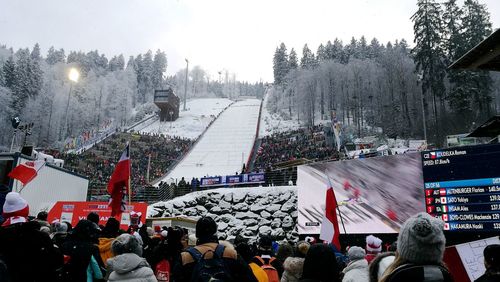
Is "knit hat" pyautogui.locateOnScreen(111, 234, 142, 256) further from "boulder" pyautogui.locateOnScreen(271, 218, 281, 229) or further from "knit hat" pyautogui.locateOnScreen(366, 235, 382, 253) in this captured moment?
"boulder" pyautogui.locateOnScreen(271, 218, 281, 229)

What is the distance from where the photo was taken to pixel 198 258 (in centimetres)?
317

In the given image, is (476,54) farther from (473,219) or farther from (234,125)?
(234,125)

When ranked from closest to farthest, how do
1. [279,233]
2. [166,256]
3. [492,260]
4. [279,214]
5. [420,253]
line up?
[420,253] → [492,260] → [166,256] → [279,233] → [279,214]

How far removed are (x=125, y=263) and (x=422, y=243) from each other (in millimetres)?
2566

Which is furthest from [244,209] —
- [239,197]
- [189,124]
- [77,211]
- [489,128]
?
[189,124]

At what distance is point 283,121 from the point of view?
76000mm

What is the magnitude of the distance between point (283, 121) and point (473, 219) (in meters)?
64.1

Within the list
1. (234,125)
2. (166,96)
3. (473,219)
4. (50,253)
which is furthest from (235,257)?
(166,96)

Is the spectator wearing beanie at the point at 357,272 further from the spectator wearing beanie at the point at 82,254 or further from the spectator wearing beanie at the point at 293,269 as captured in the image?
the spectator wearing beanie at the point at 82,254

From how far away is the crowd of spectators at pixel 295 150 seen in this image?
3553cm

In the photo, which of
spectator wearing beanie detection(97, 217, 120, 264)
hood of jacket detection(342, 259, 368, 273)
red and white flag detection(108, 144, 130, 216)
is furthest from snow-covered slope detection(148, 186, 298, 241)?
hood of jacket detection(342, 259, 368, 273)

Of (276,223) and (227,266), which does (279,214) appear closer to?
(276,223)

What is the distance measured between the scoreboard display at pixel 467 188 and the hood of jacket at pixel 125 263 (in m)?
11.6

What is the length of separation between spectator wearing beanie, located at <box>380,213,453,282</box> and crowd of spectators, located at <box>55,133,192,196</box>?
26445 mm
